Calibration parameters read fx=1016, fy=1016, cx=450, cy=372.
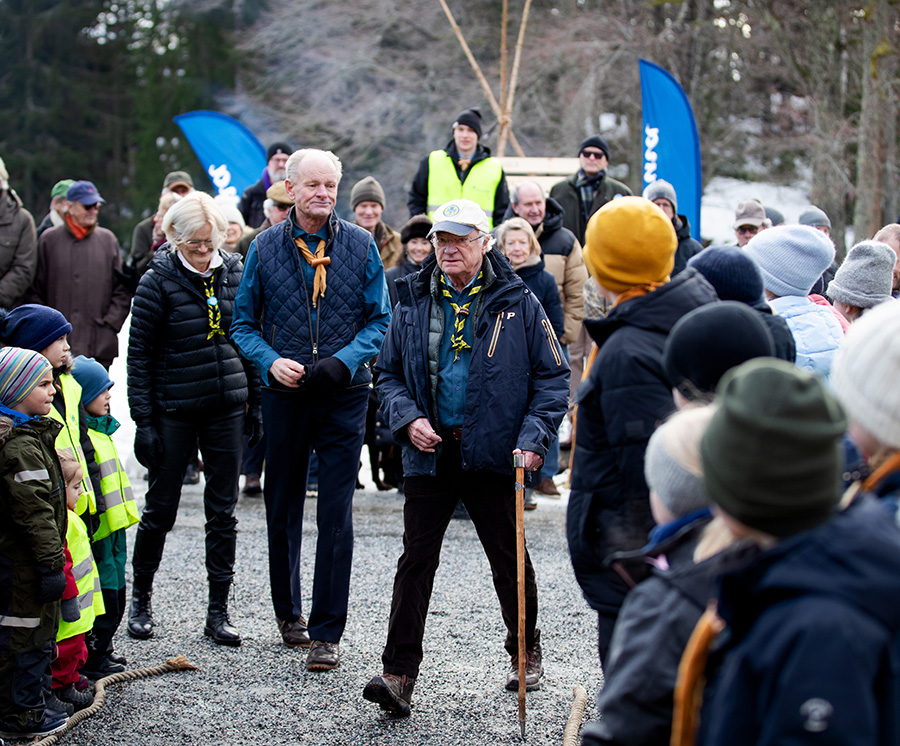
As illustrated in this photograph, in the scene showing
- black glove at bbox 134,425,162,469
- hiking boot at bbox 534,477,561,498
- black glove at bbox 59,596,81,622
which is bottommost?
hiking boot at bbox 534,477,561,498

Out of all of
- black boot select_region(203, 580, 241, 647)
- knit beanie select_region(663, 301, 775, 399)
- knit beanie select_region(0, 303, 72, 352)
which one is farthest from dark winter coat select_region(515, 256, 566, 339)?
knit beanie select_region(663, 301, 775, 399)

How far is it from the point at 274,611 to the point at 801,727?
409 cm

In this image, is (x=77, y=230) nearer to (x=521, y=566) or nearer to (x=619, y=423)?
(x=521, y=566)

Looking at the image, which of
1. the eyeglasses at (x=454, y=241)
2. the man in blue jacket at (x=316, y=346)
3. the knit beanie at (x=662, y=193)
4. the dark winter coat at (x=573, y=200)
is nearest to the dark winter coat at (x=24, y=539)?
the man in blue jacket at (x=316, y=346)

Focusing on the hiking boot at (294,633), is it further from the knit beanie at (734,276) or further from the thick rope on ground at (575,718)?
the knit beanie at (734,276)

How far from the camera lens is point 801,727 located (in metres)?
1.50

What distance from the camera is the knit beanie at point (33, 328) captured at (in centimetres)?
418

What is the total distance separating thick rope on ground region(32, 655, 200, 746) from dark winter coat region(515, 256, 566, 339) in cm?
350

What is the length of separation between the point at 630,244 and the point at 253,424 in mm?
2847

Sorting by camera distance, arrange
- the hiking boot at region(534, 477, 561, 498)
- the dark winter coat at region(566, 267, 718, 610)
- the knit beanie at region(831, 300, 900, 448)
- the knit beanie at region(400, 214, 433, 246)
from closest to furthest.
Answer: the knit beanie at region(831, 300, 900, 448), the dark winter coat at region(566, 267, 718, 610), the knit beanie at region(400, 214, 433, 246), the hiking boot at region(534, 477, 561, 498)

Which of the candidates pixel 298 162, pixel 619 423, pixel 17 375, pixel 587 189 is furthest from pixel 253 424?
pixel 587 189

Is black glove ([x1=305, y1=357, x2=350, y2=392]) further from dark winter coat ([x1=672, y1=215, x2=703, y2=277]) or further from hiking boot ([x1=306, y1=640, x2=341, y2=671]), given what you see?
dark winter coat ([x1=672, y1=215, x2=703, y2=277])

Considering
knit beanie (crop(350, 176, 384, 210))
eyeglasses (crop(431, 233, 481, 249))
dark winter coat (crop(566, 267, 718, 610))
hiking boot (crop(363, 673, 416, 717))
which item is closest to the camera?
dark winter coat (crop(566, 267, 718, 610))

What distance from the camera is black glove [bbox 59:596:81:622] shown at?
13.0 ft
